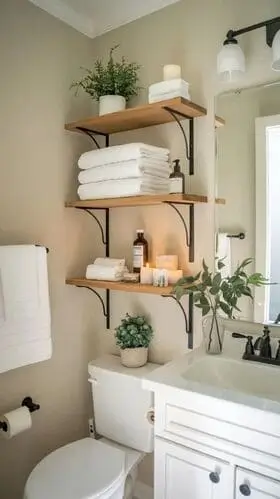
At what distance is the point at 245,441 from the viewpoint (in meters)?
1.19

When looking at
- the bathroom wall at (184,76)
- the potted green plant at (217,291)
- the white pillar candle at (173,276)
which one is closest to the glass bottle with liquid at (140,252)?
the bathroom wall at (184,76)

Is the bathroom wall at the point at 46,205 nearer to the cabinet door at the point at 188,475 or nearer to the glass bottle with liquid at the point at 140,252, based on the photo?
the glass bottle with liquid at the point at 140,252

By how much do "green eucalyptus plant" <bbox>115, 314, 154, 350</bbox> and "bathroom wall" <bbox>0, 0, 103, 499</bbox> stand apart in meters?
0.31

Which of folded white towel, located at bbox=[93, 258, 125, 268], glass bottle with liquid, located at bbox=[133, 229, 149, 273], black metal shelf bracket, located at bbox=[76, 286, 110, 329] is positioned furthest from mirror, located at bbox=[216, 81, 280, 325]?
black metal shelf bracket, located at bbox=[76, 286, 110, 329]

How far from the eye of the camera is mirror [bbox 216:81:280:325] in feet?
5.27

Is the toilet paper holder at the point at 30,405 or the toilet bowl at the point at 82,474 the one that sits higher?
the toilet paper holder at the point at 30,405

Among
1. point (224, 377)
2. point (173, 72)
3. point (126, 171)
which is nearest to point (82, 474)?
point (224, 377)

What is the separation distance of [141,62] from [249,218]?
97cm

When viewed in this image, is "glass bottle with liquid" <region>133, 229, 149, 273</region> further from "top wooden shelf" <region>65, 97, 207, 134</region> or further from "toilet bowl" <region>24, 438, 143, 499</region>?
"toilet bowl" <region>24, 438, 143, 499</region>

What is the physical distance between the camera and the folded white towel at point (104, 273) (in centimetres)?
187

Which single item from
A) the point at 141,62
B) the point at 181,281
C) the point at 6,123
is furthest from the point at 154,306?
the point at 141,62

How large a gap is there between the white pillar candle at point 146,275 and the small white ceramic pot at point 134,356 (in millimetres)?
335

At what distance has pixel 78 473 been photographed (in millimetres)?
1506

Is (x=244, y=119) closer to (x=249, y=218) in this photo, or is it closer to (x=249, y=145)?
(x=249, y=145)
